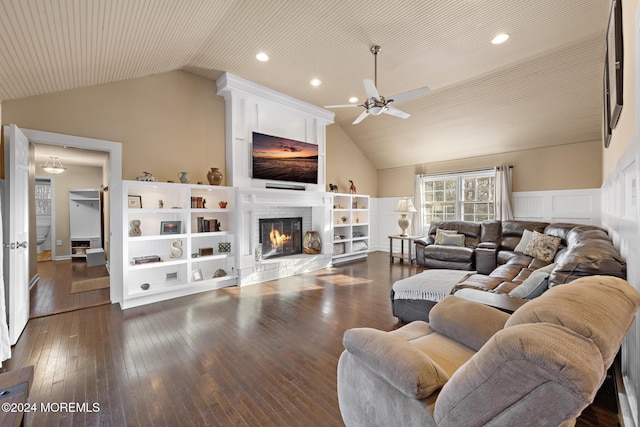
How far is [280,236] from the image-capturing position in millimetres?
5910

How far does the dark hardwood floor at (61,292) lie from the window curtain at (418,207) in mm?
6750

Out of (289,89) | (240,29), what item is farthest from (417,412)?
(289,89)

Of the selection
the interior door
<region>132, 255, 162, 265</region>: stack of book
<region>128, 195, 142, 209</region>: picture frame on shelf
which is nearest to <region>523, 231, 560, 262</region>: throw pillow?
<region>132, 255, 162, 265</region>: stack of book

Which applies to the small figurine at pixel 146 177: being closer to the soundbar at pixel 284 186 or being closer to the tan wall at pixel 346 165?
the soundbar at pixel 284 186

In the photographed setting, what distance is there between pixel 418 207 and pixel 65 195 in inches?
361

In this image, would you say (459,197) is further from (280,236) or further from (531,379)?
(531,379)

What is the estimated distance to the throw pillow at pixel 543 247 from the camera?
4.46 metres

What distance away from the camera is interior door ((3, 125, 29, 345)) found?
106 inches

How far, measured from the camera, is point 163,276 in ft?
14.2

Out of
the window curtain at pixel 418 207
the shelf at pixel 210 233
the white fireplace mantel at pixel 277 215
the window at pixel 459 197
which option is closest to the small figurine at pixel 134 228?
the shelf at pixel 210 233

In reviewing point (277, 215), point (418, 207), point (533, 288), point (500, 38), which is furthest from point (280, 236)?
point (500, 38)

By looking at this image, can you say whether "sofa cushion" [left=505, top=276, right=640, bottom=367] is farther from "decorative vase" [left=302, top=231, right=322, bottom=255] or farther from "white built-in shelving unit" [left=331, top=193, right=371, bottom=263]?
"white built-in shelving unit" [left=331, top=193, right=371, bottom=263]

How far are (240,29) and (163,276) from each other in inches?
143

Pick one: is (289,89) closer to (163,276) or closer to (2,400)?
(163,276)
